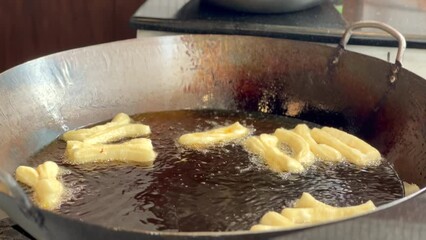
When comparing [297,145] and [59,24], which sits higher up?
[297,145]

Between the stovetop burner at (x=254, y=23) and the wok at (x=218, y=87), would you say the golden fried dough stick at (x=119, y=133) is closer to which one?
the wok at (x=218, y=87)

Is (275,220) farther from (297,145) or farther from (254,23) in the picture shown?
(254,23)

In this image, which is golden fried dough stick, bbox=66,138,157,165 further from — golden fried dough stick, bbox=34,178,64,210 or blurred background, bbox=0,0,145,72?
blurred background, bbox=0,0,145,72

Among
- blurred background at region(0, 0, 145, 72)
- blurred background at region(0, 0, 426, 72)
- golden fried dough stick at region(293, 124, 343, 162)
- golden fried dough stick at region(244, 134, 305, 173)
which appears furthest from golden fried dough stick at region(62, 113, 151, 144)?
blurred background at region(0, 0, 145, 72)

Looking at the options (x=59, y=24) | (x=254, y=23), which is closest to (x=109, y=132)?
(x=254, y=23)

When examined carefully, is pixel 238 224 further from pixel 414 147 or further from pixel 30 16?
pixel 30 16

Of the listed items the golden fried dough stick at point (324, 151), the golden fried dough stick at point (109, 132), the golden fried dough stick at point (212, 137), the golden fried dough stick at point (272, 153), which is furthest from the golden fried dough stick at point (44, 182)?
the golden fried dough stick at point (324, 151)

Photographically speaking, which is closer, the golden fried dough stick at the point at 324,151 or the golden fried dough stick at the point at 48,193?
the golden fried dough stick at the point at 48,193

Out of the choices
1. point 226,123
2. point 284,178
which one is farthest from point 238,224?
point 226,123
